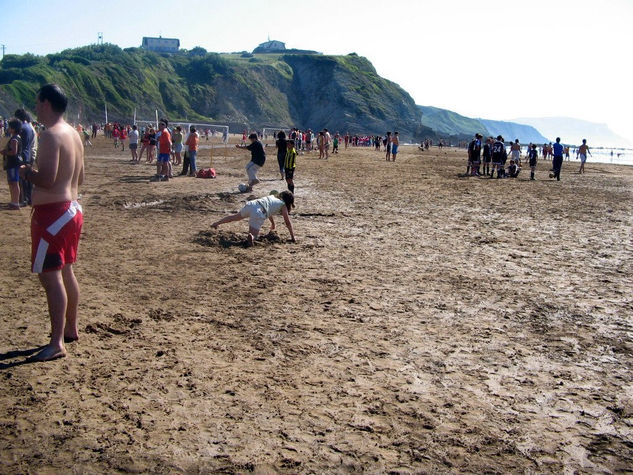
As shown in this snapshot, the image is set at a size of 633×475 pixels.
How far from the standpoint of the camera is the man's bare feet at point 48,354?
424cm

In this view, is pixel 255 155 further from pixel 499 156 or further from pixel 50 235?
pixel 499 156

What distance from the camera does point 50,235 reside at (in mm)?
4133

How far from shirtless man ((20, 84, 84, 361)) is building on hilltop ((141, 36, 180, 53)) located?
182 meters

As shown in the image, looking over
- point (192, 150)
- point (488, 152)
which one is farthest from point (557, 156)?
point (192, 150)

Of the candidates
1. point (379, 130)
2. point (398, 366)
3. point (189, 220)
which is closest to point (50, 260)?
point (398, 366)

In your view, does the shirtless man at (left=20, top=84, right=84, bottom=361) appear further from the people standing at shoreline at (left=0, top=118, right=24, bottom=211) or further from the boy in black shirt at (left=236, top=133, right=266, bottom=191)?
the boy in black shirt at (left=236, top=133, right=266, bottom=191)

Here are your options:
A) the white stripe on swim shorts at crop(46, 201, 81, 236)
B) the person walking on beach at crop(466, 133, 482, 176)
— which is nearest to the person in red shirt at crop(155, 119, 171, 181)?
the white stripe on swim shorts at crop(46, 201, 81, 236)

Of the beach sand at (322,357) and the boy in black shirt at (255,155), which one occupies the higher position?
the boy in black shirt at (255,155)

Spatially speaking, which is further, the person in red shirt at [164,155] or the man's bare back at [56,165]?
the person in red shirt at [164,155]

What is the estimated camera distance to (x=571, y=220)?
12.4 m

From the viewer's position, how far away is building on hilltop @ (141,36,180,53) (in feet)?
561

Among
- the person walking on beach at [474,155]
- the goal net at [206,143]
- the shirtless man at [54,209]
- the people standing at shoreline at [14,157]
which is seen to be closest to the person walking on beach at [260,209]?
the people standing at shoreline at [14,157]

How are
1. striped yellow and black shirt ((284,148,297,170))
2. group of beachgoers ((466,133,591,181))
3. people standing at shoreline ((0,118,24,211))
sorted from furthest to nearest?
Answer: group of beachgoers ((466,133,591,181)) → striped yellow and black shirt ((284,148,297,170)) → people standing at shoreline ((0,118,24,211))

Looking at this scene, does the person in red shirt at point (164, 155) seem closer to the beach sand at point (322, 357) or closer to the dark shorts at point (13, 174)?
the dark shorts at point (13, 174)
